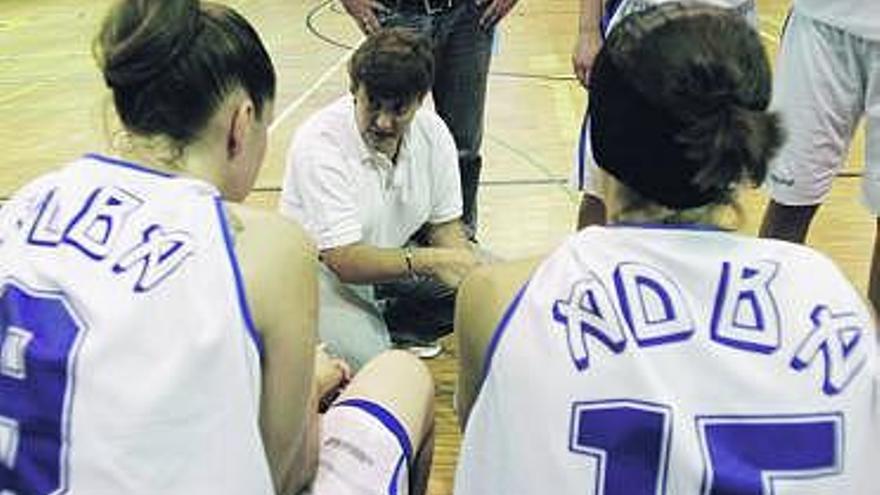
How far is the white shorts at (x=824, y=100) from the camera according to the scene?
2.37m

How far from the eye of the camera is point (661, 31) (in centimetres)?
→ 117

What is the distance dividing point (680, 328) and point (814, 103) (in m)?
1.44

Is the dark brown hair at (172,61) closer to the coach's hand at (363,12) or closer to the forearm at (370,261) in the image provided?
the forearm at (370,261)

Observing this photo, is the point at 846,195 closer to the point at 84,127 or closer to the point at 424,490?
the point at 424,490

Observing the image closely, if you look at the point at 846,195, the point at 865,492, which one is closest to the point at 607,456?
the point at 865,492

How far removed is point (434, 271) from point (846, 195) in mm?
A: 2151

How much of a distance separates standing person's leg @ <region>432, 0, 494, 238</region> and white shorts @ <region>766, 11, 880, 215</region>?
987mm

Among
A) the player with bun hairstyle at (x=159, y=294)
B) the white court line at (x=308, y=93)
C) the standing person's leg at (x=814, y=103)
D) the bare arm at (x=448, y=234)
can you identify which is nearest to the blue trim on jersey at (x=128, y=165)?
the player with bun hairstyle at (x=159, y=294)

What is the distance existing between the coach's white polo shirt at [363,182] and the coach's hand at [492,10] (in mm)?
546

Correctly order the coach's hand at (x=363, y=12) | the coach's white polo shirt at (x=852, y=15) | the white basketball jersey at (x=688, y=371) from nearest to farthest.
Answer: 1. the white basketball jersey at (x=688, y=371)
2. the coach's white polo shirt at (x=852, y=15)
3. the coach's hand at (x=363, y=12)

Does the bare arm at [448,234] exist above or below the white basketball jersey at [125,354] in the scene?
below

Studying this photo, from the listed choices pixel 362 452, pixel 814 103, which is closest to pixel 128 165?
pixel 362 452

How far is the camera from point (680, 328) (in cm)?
111

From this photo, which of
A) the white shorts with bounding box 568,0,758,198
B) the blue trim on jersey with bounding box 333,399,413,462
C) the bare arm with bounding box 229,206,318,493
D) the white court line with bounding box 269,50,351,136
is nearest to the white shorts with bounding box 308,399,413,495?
the blue trim on jersey with bounding box 333,399,413,462
